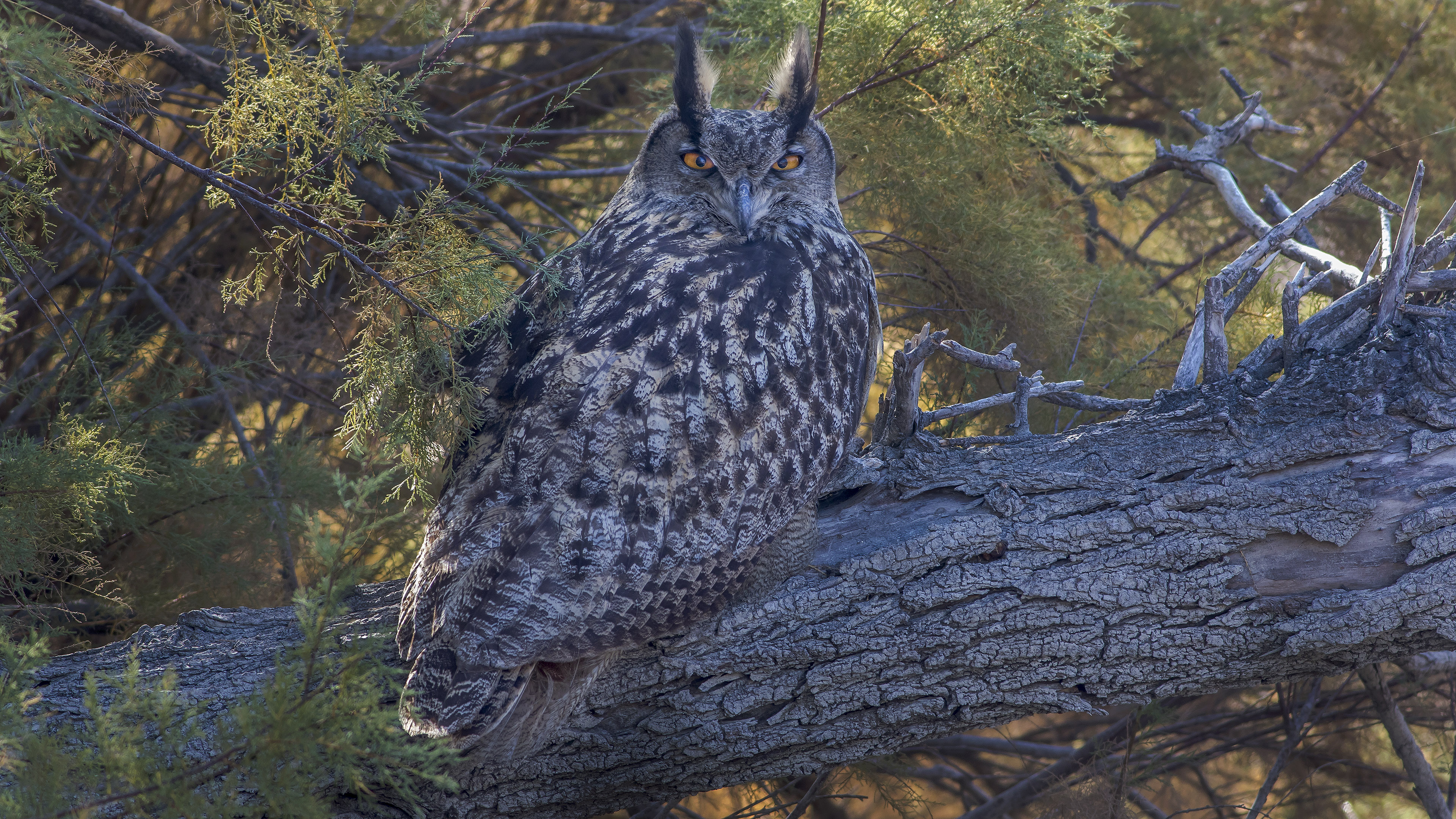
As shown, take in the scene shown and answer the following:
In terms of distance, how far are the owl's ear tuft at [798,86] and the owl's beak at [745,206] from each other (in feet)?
0.86

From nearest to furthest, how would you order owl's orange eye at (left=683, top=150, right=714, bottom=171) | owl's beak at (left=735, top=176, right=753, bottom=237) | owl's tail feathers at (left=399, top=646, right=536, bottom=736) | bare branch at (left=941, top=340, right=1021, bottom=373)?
owl's tail feathers at (left=399, top=646, right=536, bottom=736)
bare branch at (left=941, top=340, right=1021, bottom=373)
owl's beak at (left=735, top=176, right=753, bottom=237)
owl's orange eye at (left=683, top=150, right=714, bottom=171)

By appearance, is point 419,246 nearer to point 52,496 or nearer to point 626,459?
point 626,459

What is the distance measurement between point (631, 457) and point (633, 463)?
0.05ft

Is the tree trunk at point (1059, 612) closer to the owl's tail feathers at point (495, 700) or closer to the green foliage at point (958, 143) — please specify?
the owl's tail feathers at point (495, 700)

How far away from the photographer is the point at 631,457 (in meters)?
2.03

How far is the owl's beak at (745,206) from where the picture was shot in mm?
2375

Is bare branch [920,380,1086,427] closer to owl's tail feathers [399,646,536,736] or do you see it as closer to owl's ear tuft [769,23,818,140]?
owl's ear tuft [769,23,818,140]

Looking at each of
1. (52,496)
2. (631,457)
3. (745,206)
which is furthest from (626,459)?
(52,496)

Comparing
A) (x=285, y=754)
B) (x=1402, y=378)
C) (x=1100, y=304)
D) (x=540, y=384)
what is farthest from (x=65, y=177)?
(x=1402, y=378)

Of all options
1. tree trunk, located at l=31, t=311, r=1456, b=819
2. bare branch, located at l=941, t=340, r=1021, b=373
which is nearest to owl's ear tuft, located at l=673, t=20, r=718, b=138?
bare branch, located at l=941, t=340, r=1021, b=373

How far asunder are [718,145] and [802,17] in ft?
2.80

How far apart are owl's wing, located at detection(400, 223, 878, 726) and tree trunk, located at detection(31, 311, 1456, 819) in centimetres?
18

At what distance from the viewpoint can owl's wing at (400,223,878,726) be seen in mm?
1966

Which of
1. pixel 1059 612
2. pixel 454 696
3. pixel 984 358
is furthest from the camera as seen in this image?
pixel 984 358
